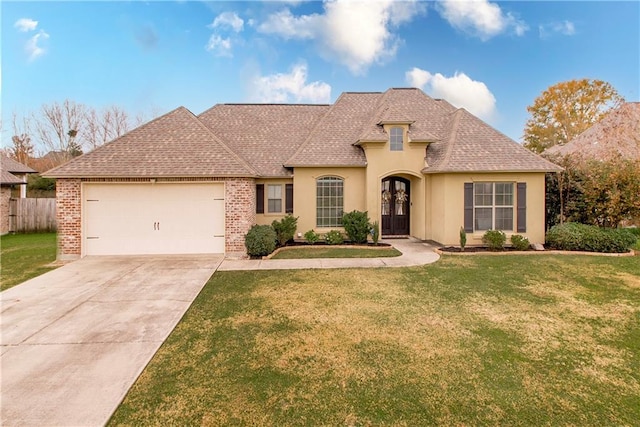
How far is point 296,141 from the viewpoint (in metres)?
15.0

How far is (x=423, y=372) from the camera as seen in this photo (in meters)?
3.99

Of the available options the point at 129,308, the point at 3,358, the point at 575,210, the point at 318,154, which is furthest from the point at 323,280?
the point at 575,210

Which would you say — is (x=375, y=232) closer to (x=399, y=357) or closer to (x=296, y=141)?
(x=296, y=141)

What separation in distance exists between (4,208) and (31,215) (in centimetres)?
115

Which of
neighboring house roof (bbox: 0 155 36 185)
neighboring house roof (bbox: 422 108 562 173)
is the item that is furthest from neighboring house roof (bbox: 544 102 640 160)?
neighboring house roof (bbox: 0 155 36 185)

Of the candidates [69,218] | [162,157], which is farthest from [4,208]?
[162,157]

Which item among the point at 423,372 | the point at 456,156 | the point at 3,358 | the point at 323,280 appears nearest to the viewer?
the point at 423,372

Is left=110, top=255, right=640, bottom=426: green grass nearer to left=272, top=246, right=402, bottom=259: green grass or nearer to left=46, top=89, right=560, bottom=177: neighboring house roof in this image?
left=272, top=246, right=402, bottom=259: green grass

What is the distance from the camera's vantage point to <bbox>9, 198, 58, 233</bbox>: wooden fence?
17.8 m

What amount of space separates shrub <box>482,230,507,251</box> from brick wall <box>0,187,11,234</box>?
2376cm

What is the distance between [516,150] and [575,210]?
3.41 m

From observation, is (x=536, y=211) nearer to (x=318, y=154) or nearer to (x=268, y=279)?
(x=318, y=154)

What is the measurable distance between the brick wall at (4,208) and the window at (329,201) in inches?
681

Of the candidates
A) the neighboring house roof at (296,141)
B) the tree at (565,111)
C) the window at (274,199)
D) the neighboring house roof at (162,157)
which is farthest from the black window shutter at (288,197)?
the tree at (565,111)
